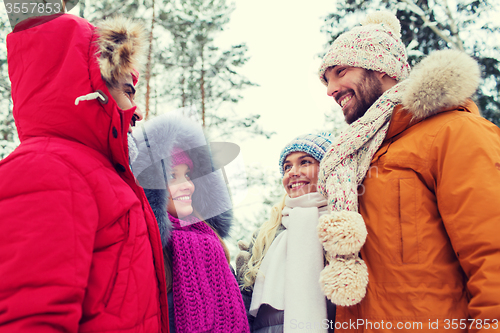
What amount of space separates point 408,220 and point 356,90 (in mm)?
949

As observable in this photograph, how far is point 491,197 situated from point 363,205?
0.57 metres

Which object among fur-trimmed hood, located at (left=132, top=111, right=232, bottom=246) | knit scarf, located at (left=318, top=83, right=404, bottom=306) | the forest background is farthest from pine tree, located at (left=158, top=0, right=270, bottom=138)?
knit scarf, located at (left=318, top=83, right=404, bottom=306)

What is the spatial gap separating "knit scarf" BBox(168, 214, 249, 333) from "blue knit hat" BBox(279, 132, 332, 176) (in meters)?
1.02

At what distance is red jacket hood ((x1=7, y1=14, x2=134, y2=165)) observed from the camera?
4.01 feet

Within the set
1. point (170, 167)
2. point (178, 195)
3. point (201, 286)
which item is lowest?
point (201, 286)

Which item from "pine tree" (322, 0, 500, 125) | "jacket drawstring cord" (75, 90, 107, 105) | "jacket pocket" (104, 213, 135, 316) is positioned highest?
"pine tree" (322, 0, 500, 125)

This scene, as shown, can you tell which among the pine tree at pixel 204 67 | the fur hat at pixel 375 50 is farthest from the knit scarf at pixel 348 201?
the pine tree at pixel 204 67

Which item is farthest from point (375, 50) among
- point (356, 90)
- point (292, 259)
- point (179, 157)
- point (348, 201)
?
point (179, 157)

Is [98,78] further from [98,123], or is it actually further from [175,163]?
[175,163]

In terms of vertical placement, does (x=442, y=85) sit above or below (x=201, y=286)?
above

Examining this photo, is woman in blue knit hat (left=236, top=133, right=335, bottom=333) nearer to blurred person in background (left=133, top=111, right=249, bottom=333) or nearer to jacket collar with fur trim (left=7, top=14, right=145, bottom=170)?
blurred person in background (left=133, top=111, right=249, bottom=333)

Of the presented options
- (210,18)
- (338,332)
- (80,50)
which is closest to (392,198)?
(338,332)

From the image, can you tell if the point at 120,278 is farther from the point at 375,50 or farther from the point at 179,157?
the point at 375,50

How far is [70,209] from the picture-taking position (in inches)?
41.8
